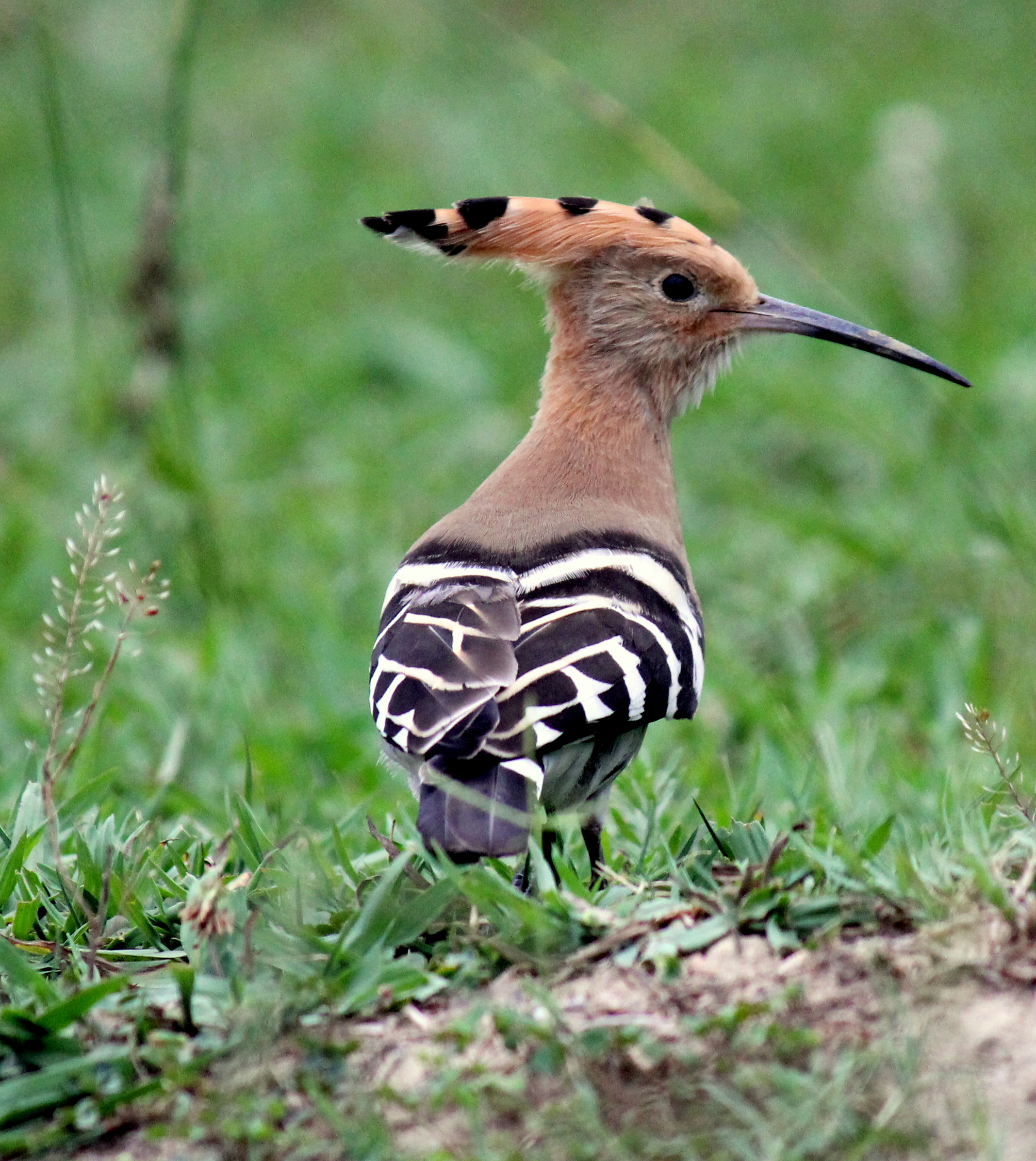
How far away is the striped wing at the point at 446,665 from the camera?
243cm

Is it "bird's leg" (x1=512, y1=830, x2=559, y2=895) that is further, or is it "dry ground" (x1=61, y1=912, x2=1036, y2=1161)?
"bird's leg" (x1=512, y1=830, x2=559, y2=895)

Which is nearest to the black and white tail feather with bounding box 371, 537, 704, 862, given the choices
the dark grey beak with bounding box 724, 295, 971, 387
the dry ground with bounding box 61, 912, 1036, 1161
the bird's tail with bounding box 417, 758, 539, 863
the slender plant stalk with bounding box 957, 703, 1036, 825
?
the bird's tail with bounding box 417, 758, 539, 863

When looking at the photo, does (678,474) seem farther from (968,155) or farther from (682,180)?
(968,155)

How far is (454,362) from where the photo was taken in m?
6.74

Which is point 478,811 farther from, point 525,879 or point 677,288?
point 677,288

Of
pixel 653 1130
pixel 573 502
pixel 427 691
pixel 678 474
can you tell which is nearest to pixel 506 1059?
pixel 653 1130

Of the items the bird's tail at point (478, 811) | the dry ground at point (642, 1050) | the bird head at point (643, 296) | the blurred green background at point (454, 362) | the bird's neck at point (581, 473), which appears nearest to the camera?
the dry ground at point (642, 1050)

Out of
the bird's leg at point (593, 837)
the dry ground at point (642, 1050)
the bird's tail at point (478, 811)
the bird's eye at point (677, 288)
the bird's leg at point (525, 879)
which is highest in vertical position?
the bird's eye at point (677, 288)

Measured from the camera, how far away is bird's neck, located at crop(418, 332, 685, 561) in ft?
9.82

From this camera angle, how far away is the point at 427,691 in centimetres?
250

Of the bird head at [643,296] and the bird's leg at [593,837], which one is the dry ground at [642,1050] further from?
the bird head at [643,296]

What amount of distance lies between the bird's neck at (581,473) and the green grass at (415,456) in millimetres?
519

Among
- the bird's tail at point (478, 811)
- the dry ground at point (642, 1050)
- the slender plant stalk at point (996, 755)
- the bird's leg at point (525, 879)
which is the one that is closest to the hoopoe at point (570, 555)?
the bird's tail at point (478, 811)

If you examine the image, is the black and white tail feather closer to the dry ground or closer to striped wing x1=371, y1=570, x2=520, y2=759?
striped wing x1=371, y1=570, x2=520, y2=759
